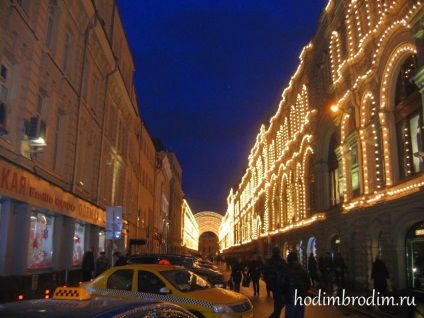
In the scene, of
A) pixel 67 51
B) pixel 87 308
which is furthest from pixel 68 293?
pixel 67 51

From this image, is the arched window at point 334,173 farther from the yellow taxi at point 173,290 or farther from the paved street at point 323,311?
the yellow taxi at point 173,290

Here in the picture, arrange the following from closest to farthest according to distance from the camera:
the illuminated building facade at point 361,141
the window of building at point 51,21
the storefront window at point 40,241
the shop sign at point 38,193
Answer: the shop sign at point 38,193
the storefront window at point 40,241
the window of building at point 51,21
the illuminated building facade at point 361,141

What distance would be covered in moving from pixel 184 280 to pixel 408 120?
13326mm

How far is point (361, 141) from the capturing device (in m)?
24.2

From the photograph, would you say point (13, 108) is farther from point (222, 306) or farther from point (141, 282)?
point (222, 306)

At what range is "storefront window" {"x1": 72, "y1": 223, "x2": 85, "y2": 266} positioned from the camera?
2144 cm

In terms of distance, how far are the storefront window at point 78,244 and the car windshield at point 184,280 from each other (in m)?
11.7

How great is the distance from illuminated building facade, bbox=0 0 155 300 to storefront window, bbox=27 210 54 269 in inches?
1.4

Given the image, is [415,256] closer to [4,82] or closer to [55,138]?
[55,138]

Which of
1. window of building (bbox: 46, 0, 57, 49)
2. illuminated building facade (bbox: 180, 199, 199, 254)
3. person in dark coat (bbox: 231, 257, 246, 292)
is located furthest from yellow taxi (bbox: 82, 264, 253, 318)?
illuminated building facade (bbox: 180, 199, 199, 254)

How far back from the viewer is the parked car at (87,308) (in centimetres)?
338

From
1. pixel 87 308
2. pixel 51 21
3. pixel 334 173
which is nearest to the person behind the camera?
pixel 87 308

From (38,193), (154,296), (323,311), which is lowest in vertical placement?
(323,311)

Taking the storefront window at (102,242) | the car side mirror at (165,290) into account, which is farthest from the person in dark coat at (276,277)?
the storefront window at (102,242)
